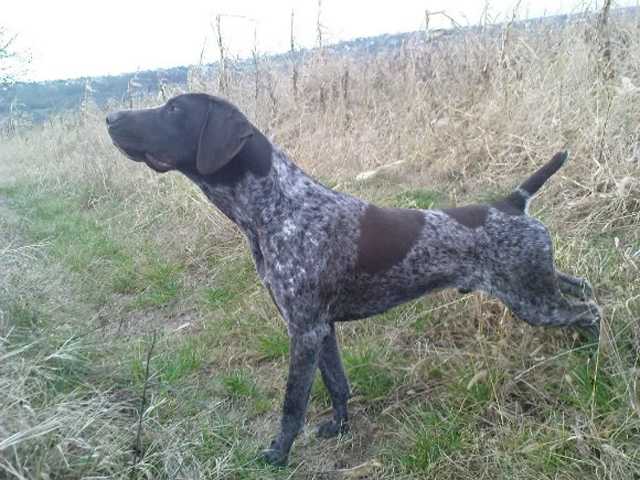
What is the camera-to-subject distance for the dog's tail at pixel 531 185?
3080 mm

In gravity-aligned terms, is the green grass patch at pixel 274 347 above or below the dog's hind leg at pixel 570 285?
below

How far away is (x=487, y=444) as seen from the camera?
255cm

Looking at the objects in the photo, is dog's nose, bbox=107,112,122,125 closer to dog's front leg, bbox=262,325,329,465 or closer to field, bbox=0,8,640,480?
field, bbox=0,8,640,480

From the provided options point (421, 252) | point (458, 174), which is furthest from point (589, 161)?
point (421, 252)

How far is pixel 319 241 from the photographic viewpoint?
9.14ft

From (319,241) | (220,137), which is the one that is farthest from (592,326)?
(220,137)

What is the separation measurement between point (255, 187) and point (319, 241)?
0.40m

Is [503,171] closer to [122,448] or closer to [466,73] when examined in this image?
[466,73]

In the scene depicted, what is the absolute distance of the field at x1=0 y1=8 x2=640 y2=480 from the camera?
7.89 ft

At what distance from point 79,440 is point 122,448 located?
224 millimetres

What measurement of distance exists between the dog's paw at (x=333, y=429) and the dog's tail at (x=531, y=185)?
1.42 metres

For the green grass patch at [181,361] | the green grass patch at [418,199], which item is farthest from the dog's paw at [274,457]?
the green grass patch at [418,199]

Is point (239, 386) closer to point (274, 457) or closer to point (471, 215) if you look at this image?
point (274, 457)

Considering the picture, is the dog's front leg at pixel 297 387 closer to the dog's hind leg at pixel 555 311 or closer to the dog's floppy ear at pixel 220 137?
the dog's floppy ear at pixel 220 137
